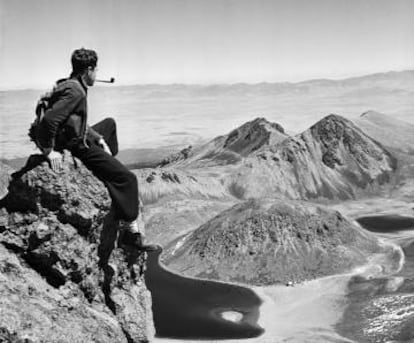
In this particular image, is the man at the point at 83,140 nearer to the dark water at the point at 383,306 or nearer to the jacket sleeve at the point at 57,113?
the jacket sleeve at the point at 57,113

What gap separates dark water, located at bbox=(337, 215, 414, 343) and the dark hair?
43.4 metres

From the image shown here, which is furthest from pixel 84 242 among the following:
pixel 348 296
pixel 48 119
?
pixel 348 296

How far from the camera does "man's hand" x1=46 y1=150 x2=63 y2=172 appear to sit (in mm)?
7532

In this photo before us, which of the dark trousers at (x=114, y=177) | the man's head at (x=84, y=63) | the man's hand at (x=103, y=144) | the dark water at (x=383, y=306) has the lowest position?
the dark water at (x=383, y=306)

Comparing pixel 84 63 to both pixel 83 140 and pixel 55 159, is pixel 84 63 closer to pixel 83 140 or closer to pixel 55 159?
pixel 83 140

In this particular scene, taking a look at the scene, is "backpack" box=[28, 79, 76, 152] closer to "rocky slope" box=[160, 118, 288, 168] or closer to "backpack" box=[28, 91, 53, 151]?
"backpack" box=[28, 91, 53, 151]

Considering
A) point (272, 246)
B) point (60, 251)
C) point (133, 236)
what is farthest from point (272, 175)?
point (60, 251)

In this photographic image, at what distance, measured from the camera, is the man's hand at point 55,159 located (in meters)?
7.53

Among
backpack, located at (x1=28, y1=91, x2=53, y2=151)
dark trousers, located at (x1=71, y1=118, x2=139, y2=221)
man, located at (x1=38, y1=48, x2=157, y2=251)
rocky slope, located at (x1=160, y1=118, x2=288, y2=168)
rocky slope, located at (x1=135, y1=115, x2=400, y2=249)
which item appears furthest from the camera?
rocky slope, located at (x1=160, y1=118, x2=288, y2=168)

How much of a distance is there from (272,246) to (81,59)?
219 feet

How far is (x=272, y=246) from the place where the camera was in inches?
2884

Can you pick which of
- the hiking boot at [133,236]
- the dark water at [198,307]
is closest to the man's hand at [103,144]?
the hiking boot at [133,236]

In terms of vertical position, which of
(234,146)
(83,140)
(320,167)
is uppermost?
(83,140)

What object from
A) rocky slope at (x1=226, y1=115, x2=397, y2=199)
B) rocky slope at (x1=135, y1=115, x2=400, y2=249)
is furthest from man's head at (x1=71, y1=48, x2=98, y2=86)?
rocky slope at (x1=226, y1=115, x2=397, y2=199)
